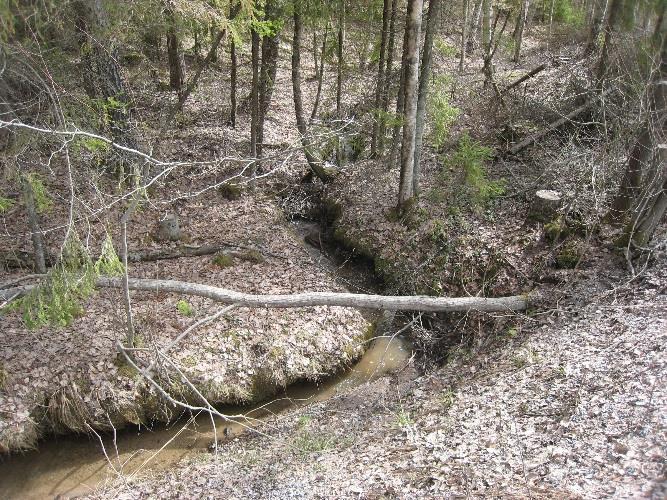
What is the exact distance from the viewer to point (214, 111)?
17.2 m

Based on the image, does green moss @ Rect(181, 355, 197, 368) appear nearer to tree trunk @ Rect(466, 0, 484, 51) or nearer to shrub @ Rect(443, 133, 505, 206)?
shrub @ Rect(443, 133, 505, 206)

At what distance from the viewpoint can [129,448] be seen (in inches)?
300

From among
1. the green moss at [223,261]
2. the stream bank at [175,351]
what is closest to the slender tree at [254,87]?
the green moss at [223,261]

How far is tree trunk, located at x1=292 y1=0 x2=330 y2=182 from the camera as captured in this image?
12.4 meters

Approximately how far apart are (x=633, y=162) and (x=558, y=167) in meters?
2.57

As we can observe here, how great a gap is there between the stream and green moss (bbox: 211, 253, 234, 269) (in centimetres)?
317

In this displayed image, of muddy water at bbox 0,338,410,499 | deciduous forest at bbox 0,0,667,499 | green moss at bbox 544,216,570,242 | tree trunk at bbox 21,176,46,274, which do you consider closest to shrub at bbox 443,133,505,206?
deciduous forest at bbox 0,0,667,499

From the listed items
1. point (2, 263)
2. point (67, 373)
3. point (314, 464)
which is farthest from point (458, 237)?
point (2, 263)

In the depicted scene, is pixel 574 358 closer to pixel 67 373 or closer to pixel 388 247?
pixel 388 247

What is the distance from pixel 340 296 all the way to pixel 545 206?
448 centimetres

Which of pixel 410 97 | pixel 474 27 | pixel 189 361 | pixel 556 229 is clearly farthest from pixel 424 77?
pixel 474 27

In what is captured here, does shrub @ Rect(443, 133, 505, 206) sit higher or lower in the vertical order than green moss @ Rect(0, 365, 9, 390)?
higher

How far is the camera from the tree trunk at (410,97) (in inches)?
371

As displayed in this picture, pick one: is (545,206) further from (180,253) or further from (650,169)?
(180,253)
